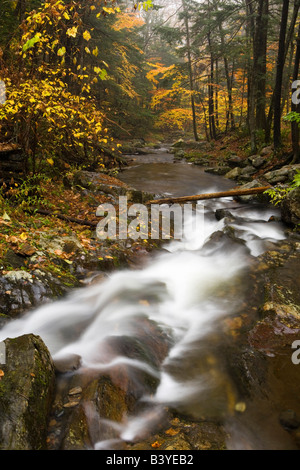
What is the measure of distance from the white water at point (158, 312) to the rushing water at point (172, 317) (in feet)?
0.04

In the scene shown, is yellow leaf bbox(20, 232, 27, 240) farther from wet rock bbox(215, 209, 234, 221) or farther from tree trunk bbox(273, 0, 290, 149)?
tree trunk bbox(273, 0, 290, 149)

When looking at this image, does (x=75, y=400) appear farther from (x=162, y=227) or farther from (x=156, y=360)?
(x=162, y=227)

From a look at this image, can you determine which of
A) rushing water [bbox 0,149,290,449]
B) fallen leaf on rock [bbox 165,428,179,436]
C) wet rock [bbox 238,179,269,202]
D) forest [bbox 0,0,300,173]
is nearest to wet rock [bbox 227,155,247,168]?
forest [bbox 0,0,300,173]

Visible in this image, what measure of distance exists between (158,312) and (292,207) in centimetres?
491

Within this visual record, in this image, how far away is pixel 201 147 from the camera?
21953mm

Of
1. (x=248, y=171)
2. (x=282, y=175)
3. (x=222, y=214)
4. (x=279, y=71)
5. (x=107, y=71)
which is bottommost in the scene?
(x=222, y=214)

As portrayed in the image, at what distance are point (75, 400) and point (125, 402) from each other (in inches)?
19.5

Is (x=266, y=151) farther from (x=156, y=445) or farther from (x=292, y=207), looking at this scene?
(x=156, y=445)

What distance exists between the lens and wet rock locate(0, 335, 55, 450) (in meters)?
2.03

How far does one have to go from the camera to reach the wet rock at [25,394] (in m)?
2.03

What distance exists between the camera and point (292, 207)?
7152mm

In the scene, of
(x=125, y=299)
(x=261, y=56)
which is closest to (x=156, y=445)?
(x=125, y=299)

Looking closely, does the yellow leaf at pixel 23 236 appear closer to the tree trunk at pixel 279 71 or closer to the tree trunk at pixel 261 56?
the tree trunk at pixel 279 71

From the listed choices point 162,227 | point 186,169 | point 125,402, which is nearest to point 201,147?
point 186,169
